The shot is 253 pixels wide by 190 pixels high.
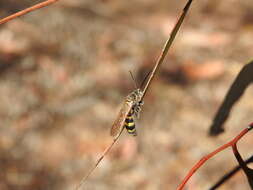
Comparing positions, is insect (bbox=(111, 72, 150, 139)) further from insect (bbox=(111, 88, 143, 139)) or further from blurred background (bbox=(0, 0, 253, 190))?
blurred background (bbox=(0, 0, 253, 190))

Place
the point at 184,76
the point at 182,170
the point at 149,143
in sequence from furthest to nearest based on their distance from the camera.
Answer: the point at 184,76
the point at 149,143
the point at 182,170

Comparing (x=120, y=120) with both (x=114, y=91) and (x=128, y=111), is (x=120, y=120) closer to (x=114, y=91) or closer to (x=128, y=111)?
(x=128, y=111)

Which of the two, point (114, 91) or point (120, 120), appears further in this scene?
point (114, 91)

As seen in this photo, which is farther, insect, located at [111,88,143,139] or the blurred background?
the blurred background

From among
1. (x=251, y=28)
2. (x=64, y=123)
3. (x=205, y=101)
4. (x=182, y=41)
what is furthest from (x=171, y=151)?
(x=251, y=28)

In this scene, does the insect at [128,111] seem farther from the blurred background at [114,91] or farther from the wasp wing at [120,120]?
the blurred background at [114,91]

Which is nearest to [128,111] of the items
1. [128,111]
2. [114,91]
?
[128,111]

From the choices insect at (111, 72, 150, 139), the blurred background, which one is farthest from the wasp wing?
the blurred background

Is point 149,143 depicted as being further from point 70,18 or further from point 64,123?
point 70,18

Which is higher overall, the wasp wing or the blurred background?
the blurred background
